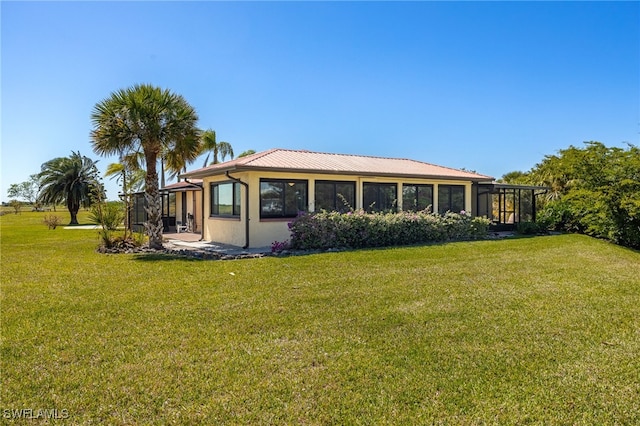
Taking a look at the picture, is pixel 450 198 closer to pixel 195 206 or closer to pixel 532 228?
pixel 532 228

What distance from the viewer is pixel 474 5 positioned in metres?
12.2

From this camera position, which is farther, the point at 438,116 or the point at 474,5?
the point at 438,116

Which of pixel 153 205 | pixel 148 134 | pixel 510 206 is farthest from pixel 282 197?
pixel 510 206

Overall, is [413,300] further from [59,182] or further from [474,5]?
[59,182]

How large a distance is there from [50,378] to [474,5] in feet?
45.3

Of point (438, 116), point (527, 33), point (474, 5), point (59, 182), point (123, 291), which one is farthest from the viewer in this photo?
point (59, 182)

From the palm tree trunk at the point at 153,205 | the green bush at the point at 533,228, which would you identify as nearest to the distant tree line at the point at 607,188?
the green bush at the point at 533,228

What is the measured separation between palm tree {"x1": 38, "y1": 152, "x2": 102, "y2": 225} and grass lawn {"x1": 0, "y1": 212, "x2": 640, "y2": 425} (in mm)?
29567

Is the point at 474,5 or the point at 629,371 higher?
the point at 474,5

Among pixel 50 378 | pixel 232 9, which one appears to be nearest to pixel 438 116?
pixel 232 9

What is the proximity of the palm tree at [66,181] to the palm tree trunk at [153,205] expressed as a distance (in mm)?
25127

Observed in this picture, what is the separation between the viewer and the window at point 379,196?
51.0 feet

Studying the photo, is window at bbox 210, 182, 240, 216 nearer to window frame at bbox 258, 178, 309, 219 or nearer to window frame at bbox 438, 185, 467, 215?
window frame at bbox 258, 178, 309, 219

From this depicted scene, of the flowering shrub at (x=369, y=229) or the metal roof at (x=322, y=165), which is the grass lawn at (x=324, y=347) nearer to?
the flowering shrub at (x=369, y=229)
